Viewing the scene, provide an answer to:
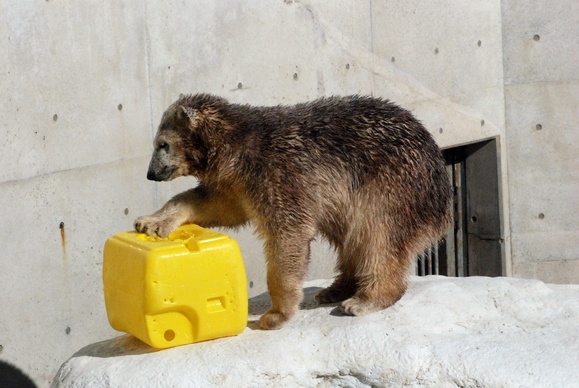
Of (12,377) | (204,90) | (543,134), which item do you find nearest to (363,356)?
(12,377)

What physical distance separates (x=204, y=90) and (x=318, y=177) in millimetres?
2065

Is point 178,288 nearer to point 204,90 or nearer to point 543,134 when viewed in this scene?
point 204,90

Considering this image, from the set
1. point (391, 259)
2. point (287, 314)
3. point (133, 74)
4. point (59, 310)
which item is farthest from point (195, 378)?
point (133, 74)

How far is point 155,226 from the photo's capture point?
4914 millimetres

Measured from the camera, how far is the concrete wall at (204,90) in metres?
5.82

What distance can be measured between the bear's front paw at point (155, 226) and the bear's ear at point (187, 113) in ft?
1.89

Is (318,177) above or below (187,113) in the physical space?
below

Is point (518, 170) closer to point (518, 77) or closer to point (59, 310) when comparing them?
point (518, 77)

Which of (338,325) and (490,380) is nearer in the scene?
(490,380)

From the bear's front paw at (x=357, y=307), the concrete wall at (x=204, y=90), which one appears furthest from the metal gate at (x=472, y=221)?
the bear's front paw at (x=357, y=307)

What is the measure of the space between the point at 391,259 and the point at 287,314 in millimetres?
663

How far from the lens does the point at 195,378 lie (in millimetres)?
4379

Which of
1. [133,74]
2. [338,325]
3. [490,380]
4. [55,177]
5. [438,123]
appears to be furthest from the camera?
[438,123]

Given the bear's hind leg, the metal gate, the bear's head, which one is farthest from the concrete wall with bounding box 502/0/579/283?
the bear's head
